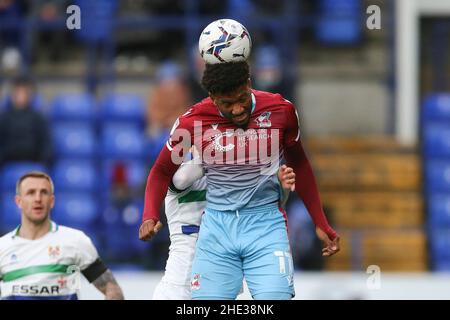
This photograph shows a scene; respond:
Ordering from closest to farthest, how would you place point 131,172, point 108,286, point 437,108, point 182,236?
point 182,236, point 108,286, point 131,172, point 437,108

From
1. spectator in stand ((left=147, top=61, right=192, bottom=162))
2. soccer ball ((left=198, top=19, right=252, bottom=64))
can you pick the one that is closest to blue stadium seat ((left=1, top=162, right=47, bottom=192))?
spectator in stand ((left=147, top=61, right=192, bottom=162))

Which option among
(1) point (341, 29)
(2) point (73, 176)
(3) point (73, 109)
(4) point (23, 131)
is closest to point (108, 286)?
(4) point (23, 131)

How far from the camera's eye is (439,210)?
1577cm

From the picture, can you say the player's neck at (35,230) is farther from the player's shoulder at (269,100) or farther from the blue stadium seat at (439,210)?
the blue stadium seat at (439,210)

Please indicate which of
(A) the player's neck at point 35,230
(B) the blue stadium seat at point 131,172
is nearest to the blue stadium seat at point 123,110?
(B) the blue stadium seat at point 131,172

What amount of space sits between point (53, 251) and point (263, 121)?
216 cm

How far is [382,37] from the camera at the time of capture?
17.2 m

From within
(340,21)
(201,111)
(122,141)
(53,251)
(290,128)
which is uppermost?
(340,21)

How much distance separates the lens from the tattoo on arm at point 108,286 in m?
8.56

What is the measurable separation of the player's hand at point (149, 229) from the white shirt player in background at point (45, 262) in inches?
55.7

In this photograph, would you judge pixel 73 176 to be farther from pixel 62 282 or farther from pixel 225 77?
pixel 225 77

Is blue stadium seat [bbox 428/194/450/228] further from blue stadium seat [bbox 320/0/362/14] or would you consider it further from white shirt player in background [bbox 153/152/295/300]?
white shirt player in background [bbox 153/152/295/300]
